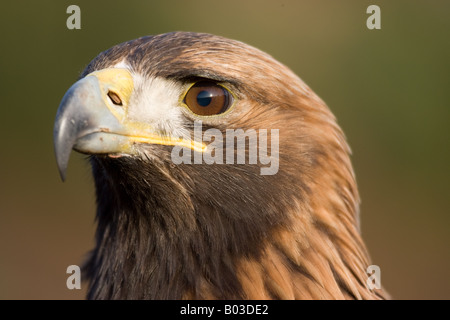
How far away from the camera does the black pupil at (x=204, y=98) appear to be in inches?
81.1

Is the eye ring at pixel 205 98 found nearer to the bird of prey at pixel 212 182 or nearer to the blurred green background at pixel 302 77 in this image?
the bird of prey at pixel 212 182

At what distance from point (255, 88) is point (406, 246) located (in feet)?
16.0

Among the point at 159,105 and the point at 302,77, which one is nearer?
the point at 159,105

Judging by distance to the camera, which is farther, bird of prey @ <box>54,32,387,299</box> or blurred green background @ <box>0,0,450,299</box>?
blurred green background @ <box>0,0,450,299</box>

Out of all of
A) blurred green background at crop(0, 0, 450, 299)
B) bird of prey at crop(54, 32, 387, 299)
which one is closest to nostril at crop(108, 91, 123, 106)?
bird of prey at crop(54, 32, 387, 299)

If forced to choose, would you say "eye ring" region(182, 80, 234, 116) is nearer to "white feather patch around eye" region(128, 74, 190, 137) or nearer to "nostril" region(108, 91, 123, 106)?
"white feather patch around eye" region(128, 74, 190, 137)

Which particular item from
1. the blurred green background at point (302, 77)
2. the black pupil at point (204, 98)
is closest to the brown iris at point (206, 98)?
the black pupil at point (204, 98)

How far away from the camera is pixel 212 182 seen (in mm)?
2070

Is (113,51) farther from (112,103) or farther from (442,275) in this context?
(442,275)

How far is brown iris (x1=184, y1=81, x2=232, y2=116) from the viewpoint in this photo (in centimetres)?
206

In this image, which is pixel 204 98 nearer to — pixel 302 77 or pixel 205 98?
pixel 205 98

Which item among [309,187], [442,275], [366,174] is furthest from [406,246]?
[309,187]

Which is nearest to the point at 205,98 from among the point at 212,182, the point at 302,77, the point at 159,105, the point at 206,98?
the point at 206,98

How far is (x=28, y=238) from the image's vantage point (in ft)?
22.0
